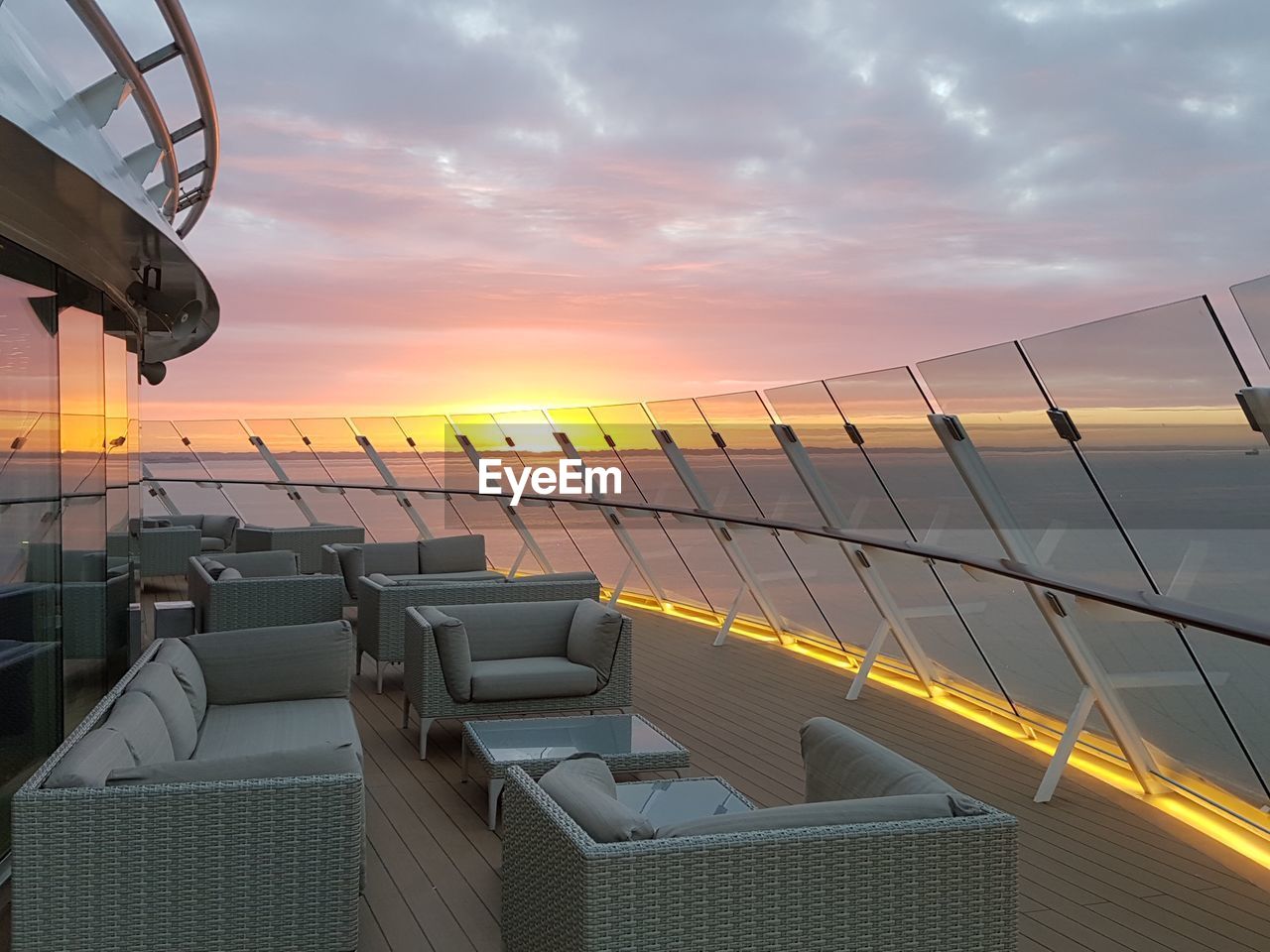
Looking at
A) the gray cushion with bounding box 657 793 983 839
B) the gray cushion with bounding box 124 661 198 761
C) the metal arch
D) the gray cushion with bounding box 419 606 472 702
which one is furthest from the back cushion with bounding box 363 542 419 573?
the gray cushion with bounding box 657 793 983 839

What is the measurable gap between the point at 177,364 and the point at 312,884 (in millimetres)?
17247

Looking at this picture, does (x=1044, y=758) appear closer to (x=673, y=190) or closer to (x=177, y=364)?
(x=673, y=190)

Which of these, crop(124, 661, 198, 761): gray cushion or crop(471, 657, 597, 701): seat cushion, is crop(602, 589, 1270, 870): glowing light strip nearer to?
crop(471, 657, 597, 701): seat cushion

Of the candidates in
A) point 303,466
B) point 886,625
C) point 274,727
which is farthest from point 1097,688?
point 303,466

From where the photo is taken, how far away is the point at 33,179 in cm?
321

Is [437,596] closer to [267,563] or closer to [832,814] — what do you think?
[267,563]

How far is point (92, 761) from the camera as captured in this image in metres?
3.04

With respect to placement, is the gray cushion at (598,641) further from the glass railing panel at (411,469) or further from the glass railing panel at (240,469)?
the glass railing panel at (240,469)

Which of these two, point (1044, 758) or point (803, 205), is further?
point (803, 205)

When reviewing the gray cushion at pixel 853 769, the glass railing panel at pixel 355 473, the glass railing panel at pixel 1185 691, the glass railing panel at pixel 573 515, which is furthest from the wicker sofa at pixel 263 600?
the glass railing panel at pixel 355 473

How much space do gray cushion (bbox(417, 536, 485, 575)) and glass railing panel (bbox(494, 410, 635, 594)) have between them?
1283 millimetres

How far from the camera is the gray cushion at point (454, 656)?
18.6 ft

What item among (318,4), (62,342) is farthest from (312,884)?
(318,4)

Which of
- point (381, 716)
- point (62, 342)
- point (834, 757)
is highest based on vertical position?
point (62, 342)
